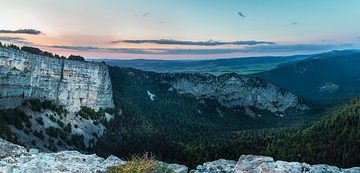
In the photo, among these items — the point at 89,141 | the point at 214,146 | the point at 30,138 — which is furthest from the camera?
the point at 214,146

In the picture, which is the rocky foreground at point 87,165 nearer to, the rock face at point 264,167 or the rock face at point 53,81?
the rock face at point 264,167

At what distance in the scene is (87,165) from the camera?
3322 centimetres

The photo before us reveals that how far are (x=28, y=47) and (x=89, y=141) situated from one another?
116 ft

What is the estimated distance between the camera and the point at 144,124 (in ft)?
647

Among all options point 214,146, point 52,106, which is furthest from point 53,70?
point 214,146

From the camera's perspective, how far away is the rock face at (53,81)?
4577 inches

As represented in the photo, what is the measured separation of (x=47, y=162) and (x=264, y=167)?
14272mm

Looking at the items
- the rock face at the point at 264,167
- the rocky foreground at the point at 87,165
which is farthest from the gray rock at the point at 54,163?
the rock face at the point at 264,167

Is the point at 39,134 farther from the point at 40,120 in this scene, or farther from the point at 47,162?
the point at 47,162

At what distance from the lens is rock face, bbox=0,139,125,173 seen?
104ft

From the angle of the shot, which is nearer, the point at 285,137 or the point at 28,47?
the point at 28,47

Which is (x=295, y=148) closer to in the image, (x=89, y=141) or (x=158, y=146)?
(x=158, y=146)

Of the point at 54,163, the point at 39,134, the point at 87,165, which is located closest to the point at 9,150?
the point at 54,163

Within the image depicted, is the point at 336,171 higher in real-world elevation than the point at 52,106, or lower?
higher
